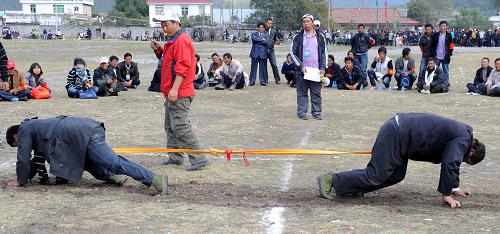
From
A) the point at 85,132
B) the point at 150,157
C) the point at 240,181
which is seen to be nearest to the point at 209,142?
the point at 150,157

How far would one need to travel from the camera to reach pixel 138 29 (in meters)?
88.5

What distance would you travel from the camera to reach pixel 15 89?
15094mm

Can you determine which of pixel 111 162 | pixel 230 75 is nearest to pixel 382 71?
pixel 230 75

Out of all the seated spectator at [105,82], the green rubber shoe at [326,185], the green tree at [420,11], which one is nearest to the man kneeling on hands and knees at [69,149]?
the green rubber shoe at [326,185]

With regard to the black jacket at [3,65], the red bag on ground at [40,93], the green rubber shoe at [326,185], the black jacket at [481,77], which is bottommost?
the green rubber shoe at [326,185]

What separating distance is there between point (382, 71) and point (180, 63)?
1202 cm

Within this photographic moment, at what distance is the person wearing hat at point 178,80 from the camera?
27.0 feet

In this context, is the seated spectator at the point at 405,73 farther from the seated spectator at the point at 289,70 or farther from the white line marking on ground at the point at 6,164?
the white line marking on ground at the point at 6,164

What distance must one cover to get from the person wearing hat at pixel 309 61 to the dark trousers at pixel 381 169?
19.5ft

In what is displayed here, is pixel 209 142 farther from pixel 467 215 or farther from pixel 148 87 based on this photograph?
pixel 148 87

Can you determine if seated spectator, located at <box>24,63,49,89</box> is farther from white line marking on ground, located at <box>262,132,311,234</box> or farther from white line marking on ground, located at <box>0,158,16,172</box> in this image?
white line marking on ground, located at <box>262,132,311,234</box>

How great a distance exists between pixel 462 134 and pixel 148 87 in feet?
44.4

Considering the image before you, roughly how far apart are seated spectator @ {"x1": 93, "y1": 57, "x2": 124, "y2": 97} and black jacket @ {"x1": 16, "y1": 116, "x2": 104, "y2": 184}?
922cm

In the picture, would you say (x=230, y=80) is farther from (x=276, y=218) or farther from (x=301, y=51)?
(x=276, y=218)
